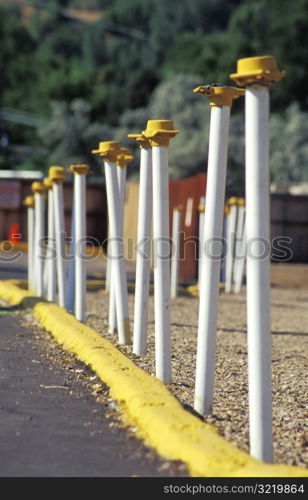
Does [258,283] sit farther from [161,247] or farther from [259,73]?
[161,247]

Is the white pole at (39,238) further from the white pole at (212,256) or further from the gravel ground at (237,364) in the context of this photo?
the white pole at (212,256)

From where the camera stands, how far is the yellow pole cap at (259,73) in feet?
18.3

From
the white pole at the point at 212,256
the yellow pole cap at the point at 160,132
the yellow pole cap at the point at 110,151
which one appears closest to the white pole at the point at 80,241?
the yellow pole cap at the point at 110,151

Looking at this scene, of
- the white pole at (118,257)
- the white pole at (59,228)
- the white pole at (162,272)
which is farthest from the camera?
the white pole at (59,228)

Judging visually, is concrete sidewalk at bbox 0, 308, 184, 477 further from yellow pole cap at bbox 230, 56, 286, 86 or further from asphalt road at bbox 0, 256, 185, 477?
yellow pole cap at bbox 230, 56, 286, 86

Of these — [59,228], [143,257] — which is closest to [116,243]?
[143,257]

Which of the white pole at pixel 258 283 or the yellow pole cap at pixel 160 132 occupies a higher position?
the yellow pole cap at pixel 160 132

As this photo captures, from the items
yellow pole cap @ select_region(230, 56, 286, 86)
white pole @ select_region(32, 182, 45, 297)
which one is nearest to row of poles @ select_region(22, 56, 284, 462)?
yellow pole cap @ select_region(230, 56, 286, 86)

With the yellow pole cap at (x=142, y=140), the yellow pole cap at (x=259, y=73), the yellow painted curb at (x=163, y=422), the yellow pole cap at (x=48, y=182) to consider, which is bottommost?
the yellow painted curb at (x=163, y=422)

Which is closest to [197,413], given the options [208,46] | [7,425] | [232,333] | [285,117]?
[7,425]

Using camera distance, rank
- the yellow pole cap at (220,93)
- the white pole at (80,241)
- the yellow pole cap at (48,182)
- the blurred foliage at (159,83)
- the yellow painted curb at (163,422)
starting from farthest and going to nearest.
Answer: the blurred foliage at (159,83) → the yellow pole cap at (48,182) → the white pole at (80,241) → the yellow pole cap at (220,93) → the yellow painted curb at (163,422)

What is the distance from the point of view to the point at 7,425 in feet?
21.2

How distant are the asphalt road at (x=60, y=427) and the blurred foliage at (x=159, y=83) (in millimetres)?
39396

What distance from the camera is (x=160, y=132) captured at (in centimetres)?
813
